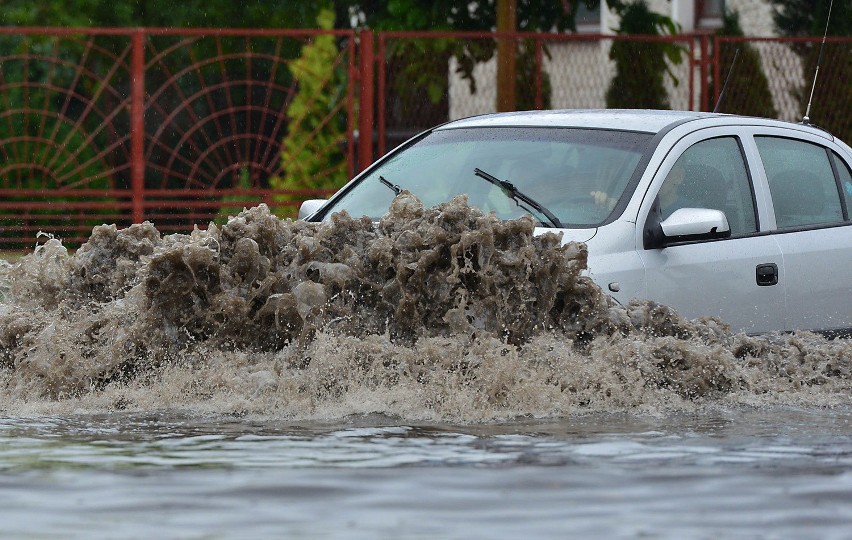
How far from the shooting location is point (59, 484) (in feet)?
18.4

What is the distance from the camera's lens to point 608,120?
8828 millimetres

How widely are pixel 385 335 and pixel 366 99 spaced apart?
845 cm

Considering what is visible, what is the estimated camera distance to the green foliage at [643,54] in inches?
683

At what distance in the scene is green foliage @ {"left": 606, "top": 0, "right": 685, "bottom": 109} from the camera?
57.0 feet

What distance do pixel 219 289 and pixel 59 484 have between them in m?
2.28

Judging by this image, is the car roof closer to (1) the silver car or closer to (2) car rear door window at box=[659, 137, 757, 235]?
(1) the silver car

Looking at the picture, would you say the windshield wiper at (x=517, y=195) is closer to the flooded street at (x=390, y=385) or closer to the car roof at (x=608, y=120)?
the flooded street at (x=390, y=385)

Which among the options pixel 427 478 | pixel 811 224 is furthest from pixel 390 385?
pixel 811 224

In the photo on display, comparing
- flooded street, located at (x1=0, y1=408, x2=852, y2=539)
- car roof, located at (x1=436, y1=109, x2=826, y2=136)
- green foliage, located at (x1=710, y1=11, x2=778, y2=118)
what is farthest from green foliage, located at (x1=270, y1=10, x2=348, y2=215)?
flooded street, located at (x1=0, y1=408, x2=852, y2=539)

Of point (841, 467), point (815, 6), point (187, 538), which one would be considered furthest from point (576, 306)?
point (815, 6)

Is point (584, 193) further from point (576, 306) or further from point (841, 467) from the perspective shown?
point (841, 467)

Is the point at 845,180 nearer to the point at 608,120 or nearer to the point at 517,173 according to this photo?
the point at 608,120

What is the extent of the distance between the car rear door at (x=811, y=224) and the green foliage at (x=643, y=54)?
764 centimetres

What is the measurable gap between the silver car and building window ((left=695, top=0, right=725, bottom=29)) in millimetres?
18948
